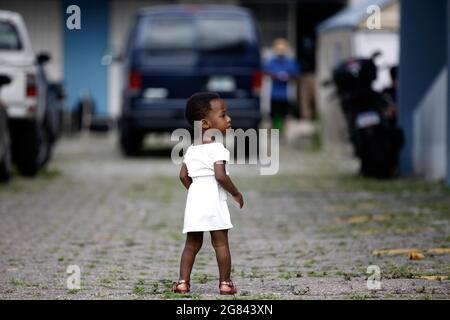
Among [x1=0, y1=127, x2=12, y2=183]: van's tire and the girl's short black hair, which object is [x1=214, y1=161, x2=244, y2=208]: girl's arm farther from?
[x1=0, y1=127, x2=12, y2=183]: van's tire

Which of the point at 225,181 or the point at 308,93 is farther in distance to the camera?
the point at 308,93

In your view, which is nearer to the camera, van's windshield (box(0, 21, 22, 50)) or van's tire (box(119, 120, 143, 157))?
van's windshield (box(0, 21, 22, 50))

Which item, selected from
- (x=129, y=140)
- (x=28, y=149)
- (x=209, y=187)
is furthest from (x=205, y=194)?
(x=129, y=140)

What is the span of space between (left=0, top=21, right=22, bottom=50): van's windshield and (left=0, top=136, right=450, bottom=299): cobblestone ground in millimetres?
1678

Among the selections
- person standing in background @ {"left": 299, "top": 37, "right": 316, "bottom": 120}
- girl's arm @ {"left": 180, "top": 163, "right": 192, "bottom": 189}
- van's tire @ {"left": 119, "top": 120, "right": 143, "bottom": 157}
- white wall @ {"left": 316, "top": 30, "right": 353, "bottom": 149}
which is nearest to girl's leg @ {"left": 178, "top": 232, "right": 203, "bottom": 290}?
girl's arm @ {"left": 180, "top": 163, "right": 192, "bottom": 189}

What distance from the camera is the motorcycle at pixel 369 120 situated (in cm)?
1631

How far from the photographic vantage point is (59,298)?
23.2ft

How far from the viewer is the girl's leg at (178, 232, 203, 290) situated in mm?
7250

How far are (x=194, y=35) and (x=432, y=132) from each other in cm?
605

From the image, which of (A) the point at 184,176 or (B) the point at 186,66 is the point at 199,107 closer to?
(A) the point at 184,176

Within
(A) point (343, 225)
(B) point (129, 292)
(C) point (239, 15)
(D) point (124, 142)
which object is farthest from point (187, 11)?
(B) point (129, 292)

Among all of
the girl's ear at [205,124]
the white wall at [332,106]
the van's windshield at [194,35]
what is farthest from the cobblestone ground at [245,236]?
the white wall at [332,106]

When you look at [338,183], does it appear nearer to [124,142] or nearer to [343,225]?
[343,225]

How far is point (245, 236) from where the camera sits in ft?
34.8
